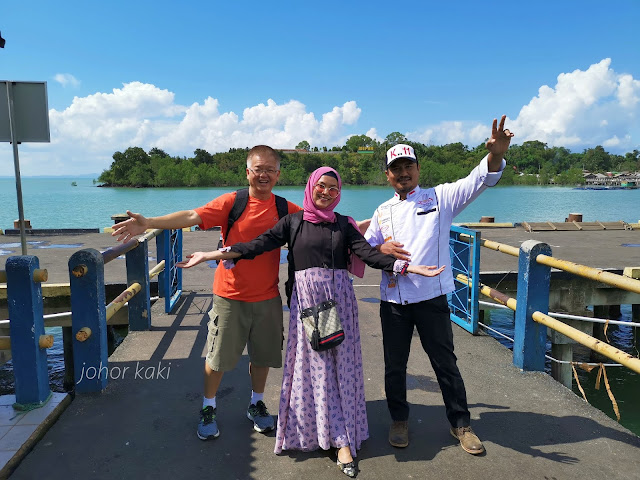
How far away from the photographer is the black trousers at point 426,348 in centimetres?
294

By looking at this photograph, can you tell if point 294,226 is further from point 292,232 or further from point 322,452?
point 322,452

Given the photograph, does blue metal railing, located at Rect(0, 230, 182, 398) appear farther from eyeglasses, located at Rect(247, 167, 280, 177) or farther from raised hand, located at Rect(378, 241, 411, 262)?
raised hand, located at Rect(378, 241, 411, 262)

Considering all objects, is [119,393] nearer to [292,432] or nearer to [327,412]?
[292,432]

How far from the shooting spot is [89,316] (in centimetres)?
357

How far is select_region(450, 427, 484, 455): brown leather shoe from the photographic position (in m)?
2.84

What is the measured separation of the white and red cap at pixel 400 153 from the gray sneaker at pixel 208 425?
1.98m

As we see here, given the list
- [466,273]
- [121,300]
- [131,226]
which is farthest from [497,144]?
[121,300]

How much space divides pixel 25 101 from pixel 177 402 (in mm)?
3826

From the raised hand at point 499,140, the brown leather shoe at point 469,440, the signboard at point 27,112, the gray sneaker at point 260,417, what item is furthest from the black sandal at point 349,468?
the signboard at point 27,112

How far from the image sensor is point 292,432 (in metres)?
2.87

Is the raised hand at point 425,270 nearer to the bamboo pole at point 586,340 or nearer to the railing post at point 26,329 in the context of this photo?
the bamboo pole at point 586,340

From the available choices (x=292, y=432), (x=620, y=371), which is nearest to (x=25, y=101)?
(x=292, y=432)

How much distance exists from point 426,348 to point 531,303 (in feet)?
4.72

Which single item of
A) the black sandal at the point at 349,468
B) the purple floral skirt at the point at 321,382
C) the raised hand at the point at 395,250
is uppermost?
the raised hand at the point at 395,250
